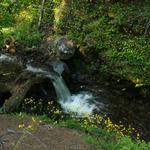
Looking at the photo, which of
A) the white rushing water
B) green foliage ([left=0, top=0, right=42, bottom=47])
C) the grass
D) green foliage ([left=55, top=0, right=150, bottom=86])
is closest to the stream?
the white rushing water

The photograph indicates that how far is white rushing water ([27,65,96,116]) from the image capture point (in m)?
14.2

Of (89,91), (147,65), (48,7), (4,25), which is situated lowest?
(89,91)

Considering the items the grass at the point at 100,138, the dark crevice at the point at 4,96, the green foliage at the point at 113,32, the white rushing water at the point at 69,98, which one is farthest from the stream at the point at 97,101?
the grass at the point at 100,138

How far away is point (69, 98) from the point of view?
15203 millimetres

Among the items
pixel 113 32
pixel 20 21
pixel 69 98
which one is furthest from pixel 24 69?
pixel 20 21

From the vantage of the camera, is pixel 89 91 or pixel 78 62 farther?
pixel 78 62

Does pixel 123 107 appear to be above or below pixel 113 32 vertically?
below

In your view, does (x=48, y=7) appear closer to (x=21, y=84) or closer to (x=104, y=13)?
(x=104, y=13)

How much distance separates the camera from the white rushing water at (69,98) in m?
14.2

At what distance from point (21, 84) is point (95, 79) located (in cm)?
495

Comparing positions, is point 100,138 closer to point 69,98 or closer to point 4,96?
point 4,96

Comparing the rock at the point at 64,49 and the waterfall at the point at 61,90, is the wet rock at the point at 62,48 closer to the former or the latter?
the rock at the point at 64,49

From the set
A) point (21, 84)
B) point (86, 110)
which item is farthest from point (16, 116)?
point (86, 110)

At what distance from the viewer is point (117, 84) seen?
16344 mm
